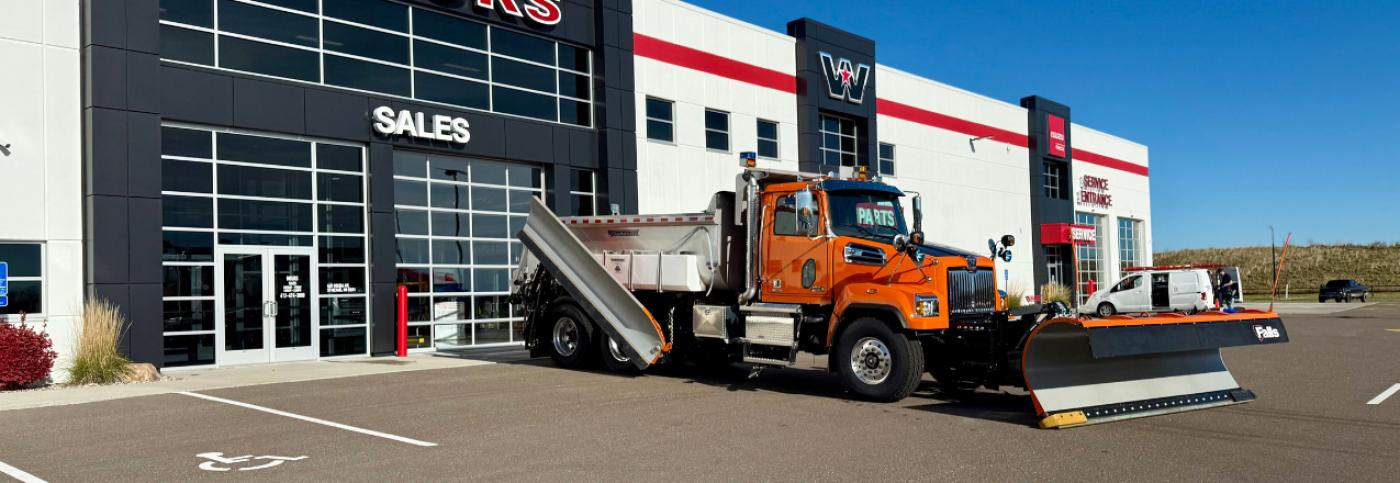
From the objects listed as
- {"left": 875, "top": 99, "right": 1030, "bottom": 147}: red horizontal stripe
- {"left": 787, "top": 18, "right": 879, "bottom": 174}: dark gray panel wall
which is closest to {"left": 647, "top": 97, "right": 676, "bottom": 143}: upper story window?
{"left": 787, "top": 18, "right": 879, "bottom": 174}: dark gray panel wall

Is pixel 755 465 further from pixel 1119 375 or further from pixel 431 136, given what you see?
pixel 431 136

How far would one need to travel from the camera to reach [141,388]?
44.2 ft

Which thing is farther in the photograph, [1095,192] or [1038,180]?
[1095,192]

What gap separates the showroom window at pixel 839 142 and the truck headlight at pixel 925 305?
1731cm

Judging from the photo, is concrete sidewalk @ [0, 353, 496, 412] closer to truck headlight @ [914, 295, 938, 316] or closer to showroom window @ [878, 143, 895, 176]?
truck headlight @ [914, 295, 938, 316]

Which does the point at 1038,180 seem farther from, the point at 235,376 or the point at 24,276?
the point at 24,276

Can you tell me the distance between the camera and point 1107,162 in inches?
1748

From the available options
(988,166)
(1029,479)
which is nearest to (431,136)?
(1029,479)

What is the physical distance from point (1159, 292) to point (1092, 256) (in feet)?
40.4

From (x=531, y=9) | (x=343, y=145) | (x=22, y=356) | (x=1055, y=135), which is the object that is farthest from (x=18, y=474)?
(x=1055, y=135)

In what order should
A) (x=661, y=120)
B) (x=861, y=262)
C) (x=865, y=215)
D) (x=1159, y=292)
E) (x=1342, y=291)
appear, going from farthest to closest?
1. (x=1342, y=291)
2. (x=1159, y=292)
3. (x=661, y=120)
4. (x=865, y=215)
5. (x=861, y=262)

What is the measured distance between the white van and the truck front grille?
20357mm

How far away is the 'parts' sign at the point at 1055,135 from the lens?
129 ft

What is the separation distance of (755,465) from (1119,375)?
4.62m
